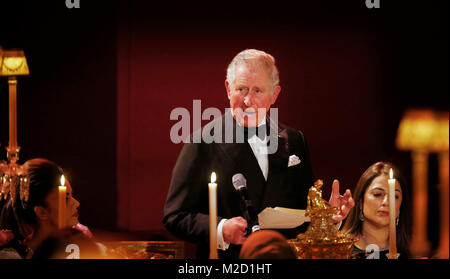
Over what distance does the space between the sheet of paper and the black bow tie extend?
389mm

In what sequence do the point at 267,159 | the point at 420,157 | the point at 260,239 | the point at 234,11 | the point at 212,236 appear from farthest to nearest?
the point at 420,157 → the point at 234,11 → the point at 267,159 → the point at 212,236 → the point at 260,239

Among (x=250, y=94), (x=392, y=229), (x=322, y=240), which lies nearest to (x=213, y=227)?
(x=322, y=240)

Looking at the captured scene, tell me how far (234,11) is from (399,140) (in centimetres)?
104

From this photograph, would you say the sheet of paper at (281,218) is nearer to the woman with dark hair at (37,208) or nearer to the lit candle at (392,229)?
the lit candle at (392,229)

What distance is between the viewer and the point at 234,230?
3.15m

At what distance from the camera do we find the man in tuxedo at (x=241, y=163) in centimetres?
344

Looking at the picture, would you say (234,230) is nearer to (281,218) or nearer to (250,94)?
(281,218)

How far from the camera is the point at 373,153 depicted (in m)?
3.87

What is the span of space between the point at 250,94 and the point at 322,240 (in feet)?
2.97

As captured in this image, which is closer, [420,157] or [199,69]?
[199,69]

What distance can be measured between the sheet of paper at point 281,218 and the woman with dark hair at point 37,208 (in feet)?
2.66

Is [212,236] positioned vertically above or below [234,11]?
below
